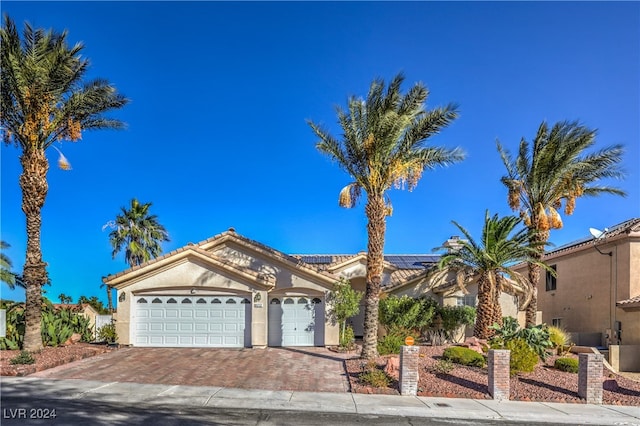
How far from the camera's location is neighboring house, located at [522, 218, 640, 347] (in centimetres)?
2222

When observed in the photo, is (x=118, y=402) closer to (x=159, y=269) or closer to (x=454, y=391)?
(x=454, y=391)

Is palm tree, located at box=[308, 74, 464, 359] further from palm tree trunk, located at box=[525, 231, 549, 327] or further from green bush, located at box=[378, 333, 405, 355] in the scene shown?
palm tree trunk, located at box=[525, 231, 549, 327]

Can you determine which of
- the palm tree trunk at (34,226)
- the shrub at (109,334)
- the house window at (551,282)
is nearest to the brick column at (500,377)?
the palm tree trunk at (34,226)

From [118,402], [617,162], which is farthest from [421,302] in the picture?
[118,402]

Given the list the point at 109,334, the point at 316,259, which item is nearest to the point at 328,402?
the point at 109,334

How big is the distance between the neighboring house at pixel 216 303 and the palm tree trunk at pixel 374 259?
172 inches

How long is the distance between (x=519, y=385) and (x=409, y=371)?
3.68 meters

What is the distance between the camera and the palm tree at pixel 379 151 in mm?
17572

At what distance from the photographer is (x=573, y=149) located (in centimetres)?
2100

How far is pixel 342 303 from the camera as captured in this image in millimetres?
21734

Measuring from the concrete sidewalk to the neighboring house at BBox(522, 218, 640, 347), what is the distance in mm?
11378

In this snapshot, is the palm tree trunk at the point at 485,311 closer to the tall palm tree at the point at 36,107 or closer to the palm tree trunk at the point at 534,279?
the palm tree trunk at the point at 534,279

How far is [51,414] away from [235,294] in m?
12.0

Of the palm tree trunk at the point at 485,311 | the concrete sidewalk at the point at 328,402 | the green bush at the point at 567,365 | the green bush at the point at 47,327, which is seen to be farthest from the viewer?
the palm tree trunk at the point at 485,311
